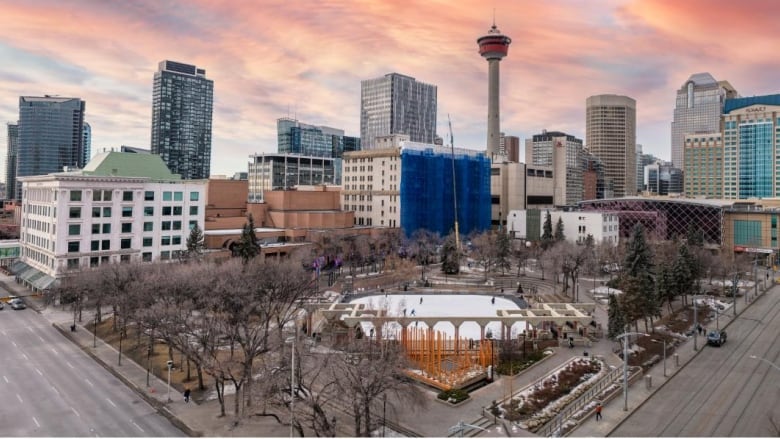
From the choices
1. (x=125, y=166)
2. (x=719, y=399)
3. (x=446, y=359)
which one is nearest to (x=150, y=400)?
(x=446, y=359)

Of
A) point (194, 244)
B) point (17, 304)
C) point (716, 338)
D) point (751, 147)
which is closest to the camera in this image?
point (716, 338)

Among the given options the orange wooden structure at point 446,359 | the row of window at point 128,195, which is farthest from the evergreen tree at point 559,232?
the row of window at point 128,195

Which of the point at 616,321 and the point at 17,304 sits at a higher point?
the point at 616,321

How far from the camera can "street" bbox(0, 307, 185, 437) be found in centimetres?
2930

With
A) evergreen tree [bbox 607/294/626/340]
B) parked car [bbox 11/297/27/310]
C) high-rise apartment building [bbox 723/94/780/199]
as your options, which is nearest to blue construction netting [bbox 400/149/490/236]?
evergreen tree [bbox 607/294/626/340]

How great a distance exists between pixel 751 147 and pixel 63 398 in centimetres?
19428

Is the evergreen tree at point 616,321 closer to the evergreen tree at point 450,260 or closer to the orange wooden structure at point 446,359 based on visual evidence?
the orange wooden structure at point 446,359

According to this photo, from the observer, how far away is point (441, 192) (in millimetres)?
114750

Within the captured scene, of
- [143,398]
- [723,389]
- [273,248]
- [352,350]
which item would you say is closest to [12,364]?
[143,398]

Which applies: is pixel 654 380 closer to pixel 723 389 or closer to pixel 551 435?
pixel 723 389

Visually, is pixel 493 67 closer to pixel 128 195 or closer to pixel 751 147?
pixel 751 147

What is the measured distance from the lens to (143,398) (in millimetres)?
34281

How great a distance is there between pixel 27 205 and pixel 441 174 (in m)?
76.5

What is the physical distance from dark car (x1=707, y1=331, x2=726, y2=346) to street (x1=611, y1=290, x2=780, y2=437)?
57cm
